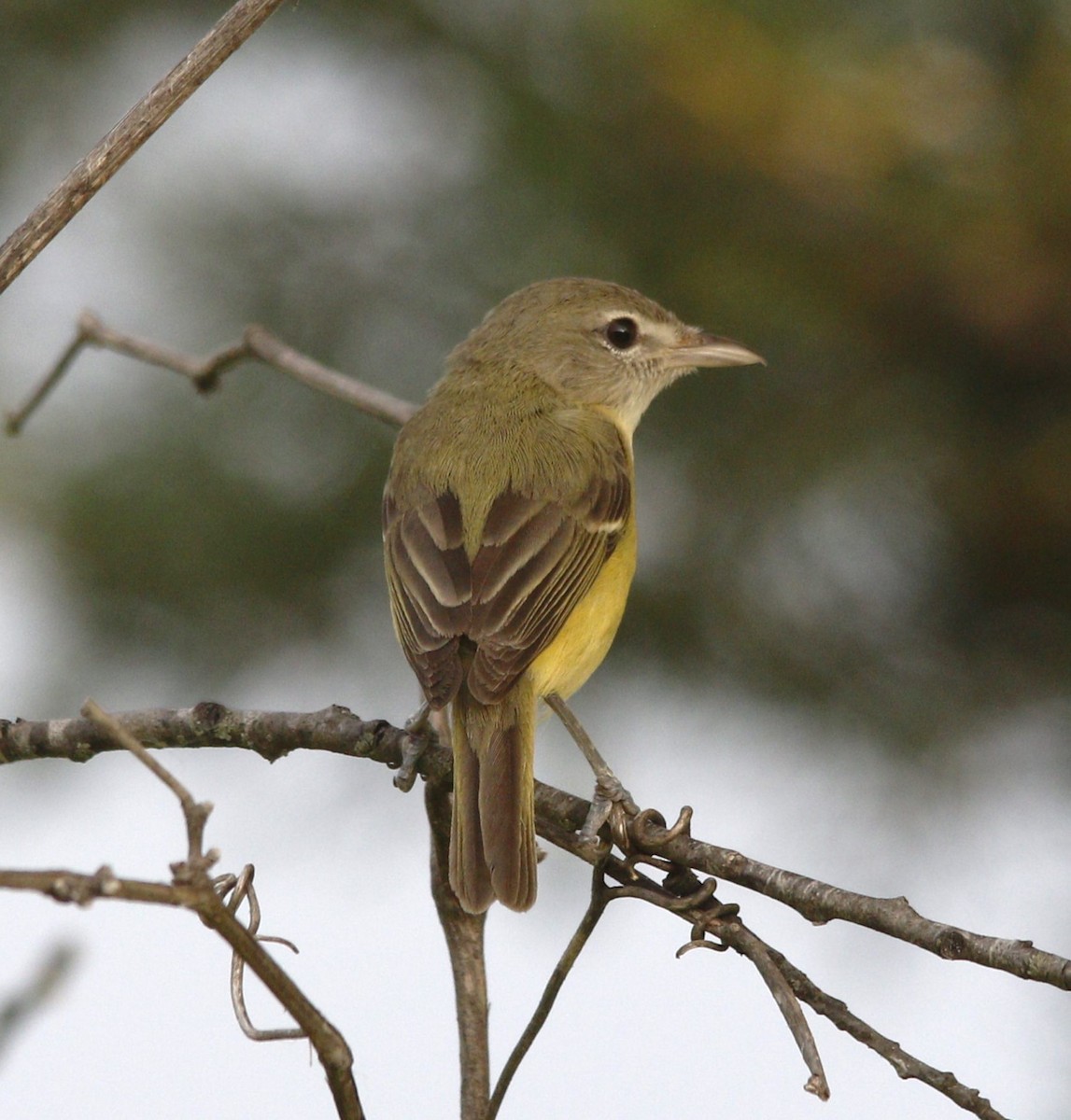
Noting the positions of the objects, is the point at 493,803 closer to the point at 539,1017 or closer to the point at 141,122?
the point at 539,1017

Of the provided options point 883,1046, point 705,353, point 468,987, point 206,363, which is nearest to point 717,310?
point 705,353

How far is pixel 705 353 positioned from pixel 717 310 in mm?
247

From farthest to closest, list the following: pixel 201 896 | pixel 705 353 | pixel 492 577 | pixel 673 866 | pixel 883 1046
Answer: pixel 705 353
pixel 492 577
pixel 673 866
pixel 883 1046
pixel 201 896

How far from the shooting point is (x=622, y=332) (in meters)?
5.07

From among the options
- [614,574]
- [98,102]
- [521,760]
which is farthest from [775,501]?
[98,102]

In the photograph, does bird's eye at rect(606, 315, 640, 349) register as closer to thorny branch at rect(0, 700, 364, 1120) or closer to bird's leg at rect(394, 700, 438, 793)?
bird's leg at rect(394, 700, 438, 793)

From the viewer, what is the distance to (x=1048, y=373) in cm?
428

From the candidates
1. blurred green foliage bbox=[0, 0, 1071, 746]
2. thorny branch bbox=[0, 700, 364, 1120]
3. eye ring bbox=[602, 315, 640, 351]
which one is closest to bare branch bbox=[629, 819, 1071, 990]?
thorny branch bbox=[0, 700, 364, 1120]

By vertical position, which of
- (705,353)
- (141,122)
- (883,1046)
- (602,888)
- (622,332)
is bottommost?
(883,1046)

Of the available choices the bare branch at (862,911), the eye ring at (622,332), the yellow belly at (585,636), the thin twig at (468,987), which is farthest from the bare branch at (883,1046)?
the eye ring at (622,332)

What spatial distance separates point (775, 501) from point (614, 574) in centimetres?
73

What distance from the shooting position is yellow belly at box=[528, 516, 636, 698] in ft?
12.9

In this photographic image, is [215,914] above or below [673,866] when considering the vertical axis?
below

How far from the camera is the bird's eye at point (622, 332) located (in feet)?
16.5
